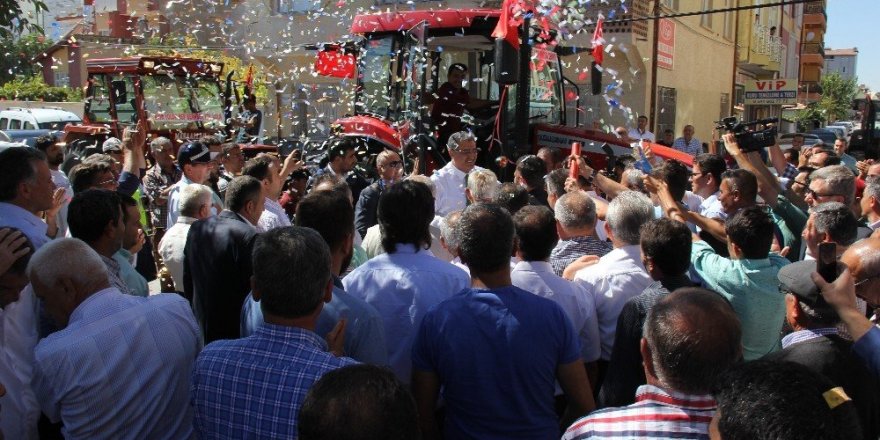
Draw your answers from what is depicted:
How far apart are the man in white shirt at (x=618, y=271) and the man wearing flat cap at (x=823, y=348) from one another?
838mm

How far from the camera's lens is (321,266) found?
2.33 meters

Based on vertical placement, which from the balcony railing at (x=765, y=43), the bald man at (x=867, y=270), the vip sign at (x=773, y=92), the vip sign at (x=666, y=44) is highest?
the balcony railing at (x=765, y=43)

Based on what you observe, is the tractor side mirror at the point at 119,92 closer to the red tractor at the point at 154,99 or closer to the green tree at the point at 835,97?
the red tractor at the point at 154,99

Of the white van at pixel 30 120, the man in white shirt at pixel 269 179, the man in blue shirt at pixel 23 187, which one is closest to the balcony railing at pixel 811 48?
the white van at pixel 30 120

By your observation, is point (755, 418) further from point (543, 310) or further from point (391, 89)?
point (391, 89)

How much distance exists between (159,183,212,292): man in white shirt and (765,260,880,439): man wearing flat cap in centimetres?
346

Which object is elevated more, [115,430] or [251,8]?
[251,8]

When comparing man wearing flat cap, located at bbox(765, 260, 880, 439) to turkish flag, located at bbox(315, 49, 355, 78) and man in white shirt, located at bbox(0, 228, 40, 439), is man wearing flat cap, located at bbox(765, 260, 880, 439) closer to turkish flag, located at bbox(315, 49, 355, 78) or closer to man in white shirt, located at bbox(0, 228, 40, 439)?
man in white shirt, located at bbox(0, 228, 40, 439)

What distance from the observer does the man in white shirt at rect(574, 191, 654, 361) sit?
344 cm

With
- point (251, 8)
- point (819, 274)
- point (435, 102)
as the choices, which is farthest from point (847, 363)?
point (251, 8)

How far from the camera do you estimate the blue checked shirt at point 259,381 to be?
2.12 meters

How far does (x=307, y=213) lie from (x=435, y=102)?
537cm

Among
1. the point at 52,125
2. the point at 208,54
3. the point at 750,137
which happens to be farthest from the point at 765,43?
the point at 750,137

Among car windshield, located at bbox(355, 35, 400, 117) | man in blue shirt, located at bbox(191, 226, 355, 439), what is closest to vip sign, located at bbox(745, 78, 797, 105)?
car windshield, located at bbox(355, 35, 400, 117)
